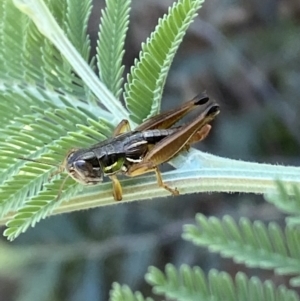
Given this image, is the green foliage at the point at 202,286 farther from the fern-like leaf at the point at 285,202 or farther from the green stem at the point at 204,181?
the green stem at the point at 204,181

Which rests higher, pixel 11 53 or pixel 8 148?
pixel 11 53

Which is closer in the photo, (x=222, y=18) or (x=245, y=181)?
(x=245, y=181)

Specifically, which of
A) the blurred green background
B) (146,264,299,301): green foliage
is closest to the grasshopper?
(146,264,299,301): green foliage

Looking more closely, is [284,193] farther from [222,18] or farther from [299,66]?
[222,18]

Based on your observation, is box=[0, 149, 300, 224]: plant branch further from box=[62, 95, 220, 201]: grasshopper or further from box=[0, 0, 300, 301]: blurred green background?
box=[0, 0, 300, 301]: blurred green background

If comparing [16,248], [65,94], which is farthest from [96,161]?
[16,248]

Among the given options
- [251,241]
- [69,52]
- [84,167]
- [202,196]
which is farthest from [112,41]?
[202,196]
